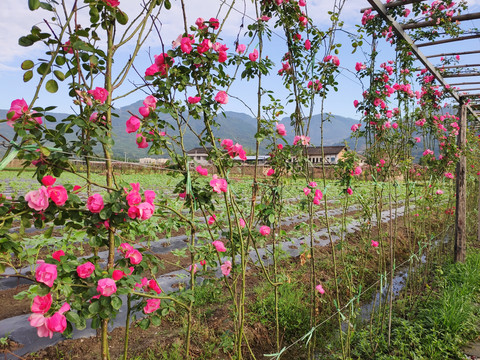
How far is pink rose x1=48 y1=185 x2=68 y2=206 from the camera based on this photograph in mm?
845

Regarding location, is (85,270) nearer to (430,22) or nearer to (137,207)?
(137,207)

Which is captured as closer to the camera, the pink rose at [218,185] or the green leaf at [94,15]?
the green leaf at [94,15]

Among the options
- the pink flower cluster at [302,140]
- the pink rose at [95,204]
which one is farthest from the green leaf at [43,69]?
the pink flower cluster at [302,140]

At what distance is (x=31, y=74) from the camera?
90 centimetres

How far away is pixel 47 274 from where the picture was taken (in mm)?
819

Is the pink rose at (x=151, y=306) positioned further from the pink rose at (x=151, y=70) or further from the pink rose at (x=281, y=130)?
the pink rose at (x=281, y=130)

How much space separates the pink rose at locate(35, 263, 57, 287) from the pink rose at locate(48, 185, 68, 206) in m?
0.18

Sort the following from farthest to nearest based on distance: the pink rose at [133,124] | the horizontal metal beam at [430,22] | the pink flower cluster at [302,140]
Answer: the horizontal metal beam at [430,22]
the pink flower cluster at [302,140]
the pink rose at [133,124]

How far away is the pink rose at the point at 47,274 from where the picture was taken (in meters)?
0.81

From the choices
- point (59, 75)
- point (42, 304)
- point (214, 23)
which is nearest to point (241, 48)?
point (214, 23)

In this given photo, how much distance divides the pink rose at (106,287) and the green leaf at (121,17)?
0.85 metres

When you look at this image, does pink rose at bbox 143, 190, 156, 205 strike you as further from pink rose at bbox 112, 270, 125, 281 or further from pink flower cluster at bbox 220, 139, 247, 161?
pink flower cluster at bbox 220, 139, 247, 161

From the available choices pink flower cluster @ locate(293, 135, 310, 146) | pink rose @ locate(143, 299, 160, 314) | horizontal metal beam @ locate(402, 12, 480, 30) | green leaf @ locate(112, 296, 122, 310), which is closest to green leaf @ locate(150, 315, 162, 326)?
pink rose @ locate(143, 299, 160, 314)

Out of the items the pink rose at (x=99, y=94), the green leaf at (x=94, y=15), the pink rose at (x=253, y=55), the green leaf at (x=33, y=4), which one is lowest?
the pink rose at (x=99, y=94)
